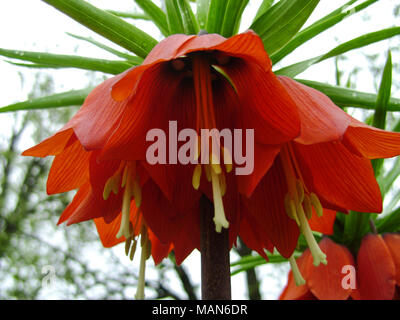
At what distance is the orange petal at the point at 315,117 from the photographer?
58 cm

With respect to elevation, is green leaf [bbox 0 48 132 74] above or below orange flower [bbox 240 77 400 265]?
above

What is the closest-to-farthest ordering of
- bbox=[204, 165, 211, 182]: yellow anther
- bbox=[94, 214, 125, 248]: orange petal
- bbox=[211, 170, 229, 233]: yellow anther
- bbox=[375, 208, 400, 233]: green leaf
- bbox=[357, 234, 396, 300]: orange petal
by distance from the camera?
bbox=[211, 170, 229, 233]: yellow anther, bbox=[204, 165, 211, 182]: yellow anther, bbox=[94, 214, 125, 248]: orange petal, bbox=[357, 234, 396, 300]: orange petal, bbox=[375, 208, 400, 233]: green leaf

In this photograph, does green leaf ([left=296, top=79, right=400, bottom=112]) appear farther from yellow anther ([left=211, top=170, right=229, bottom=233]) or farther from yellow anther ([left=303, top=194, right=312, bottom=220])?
yellow anther ([left=211, top=170, right=229, bottom=233])

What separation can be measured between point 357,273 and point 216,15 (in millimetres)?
726

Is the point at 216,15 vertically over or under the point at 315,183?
over

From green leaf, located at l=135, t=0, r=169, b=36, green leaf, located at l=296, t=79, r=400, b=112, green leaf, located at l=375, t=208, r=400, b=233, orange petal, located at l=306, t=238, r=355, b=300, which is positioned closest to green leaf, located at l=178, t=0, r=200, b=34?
green leaf, located at l=135, t=0, r=169, b=36

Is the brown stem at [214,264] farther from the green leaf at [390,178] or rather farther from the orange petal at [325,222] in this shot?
the green leaf at [390,178]

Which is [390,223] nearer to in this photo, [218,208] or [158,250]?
[158,250]

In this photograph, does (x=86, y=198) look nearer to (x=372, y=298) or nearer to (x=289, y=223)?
(x=289, y=223)

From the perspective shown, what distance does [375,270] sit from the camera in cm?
106

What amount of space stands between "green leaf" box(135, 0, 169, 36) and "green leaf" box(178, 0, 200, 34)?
0.11 m

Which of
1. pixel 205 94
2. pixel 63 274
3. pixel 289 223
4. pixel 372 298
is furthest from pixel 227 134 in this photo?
pixel 63 274

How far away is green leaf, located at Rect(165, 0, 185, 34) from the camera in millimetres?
795

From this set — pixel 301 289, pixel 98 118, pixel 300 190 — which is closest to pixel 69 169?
pixel 98 118
